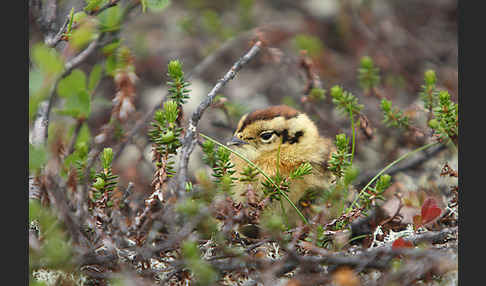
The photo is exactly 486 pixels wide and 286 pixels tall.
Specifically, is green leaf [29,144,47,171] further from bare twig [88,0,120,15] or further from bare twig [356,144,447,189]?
bare twig [356,144,447,189]

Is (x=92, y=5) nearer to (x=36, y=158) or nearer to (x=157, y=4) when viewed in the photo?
(x=157, y=4)

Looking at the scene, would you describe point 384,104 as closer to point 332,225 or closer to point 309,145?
point 309,145

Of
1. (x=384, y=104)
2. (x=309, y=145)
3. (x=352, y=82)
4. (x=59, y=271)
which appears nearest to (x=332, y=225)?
(x=309, y=145)

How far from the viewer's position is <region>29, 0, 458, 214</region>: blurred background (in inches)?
200

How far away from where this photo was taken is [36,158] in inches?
100

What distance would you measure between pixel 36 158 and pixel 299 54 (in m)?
3.04

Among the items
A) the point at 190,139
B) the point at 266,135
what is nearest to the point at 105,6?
the point at 190,139

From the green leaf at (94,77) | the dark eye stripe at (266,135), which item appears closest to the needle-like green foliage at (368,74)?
the dark eye stripe at (266,135)

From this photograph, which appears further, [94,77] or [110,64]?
[110,64]

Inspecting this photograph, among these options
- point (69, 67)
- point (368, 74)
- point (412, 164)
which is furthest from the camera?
point (368, 74)

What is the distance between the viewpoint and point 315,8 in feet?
23.5

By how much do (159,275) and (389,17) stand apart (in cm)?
529

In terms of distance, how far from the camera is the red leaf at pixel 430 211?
9.97ft

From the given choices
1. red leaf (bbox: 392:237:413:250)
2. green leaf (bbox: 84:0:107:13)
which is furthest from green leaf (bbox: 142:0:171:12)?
red leaf (bbox: 392:237:413:250)
